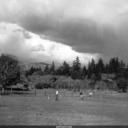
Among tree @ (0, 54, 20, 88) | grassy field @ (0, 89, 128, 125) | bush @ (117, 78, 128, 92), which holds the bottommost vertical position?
grassy field @ (0, 89, 128, 125)

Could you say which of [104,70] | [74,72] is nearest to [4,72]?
[74,72]

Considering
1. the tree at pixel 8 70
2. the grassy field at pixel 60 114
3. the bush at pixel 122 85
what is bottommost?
the grassy field at pixel 60 114

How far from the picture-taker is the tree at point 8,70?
216 ft

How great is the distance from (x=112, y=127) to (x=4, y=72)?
204 feet

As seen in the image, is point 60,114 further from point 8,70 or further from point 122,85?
point 122,85

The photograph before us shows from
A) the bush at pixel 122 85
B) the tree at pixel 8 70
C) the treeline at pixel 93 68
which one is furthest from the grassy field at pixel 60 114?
the treeline at pixel 93 68

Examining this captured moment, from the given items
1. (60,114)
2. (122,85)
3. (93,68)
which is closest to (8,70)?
(122,85)

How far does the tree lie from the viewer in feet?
216

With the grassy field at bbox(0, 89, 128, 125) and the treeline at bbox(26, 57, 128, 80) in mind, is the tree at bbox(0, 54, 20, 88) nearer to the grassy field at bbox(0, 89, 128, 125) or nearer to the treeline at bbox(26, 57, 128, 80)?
the grassy field at bbox(0, 89, 128, 125)

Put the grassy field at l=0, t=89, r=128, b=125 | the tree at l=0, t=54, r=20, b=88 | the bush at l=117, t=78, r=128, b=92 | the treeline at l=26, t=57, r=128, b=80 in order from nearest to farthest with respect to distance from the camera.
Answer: the grassy field at l=0, t=89, r=128, b=125 → the tree at l=0, t=54, r=20, b=88 → the bush at l=117, t=78, r=128, b=92 → the treeline at l=26, t=57, r=128, b=80

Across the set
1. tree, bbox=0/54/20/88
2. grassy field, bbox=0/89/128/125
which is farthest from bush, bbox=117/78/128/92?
grassy field, bbox=0/89/128/125

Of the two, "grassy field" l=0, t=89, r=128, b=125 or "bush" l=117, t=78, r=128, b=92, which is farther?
"bush" l=117, t=78, r=128, b=92

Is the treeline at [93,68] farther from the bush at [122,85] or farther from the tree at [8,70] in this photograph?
the tree at [8,70]

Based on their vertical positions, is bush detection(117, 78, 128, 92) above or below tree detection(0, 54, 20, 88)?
below
